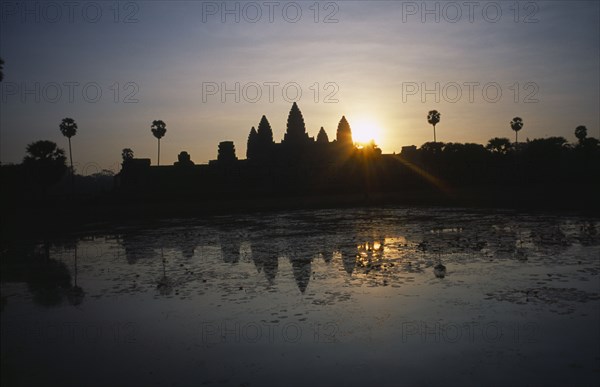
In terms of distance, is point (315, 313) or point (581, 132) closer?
point (315, 313)

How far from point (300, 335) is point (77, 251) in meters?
14.9

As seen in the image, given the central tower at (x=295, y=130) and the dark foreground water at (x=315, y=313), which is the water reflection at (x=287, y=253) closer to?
the dark foreground water at (x=315, y=313)

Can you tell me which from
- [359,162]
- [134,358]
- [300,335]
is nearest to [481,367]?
[300,335]

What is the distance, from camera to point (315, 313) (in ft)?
30.1

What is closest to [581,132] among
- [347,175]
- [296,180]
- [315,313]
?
[347,175]

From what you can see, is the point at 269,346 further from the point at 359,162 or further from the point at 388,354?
the point at 359,162

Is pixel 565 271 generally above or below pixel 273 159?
below

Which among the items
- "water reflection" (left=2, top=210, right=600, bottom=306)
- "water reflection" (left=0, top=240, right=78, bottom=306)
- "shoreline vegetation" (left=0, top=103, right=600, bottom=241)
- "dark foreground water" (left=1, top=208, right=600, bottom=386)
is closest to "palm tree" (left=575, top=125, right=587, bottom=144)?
"shoreline vegetation" (left=0, top=103, right=600, bottom=241)

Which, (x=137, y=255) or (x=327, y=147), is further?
(x=327, y=147)

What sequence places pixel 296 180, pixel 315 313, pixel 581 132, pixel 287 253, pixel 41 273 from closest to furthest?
pixel 315 313
pixel 41 273
pixel 287 253
pixel 296 180
pixel 581 132

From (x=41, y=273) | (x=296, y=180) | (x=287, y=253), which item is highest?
(x=296, y=180)

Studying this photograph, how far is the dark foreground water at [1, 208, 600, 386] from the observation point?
6.59 meters

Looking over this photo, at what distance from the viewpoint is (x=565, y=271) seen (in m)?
11.6

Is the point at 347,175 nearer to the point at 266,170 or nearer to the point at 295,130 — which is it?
the point at 266,170
